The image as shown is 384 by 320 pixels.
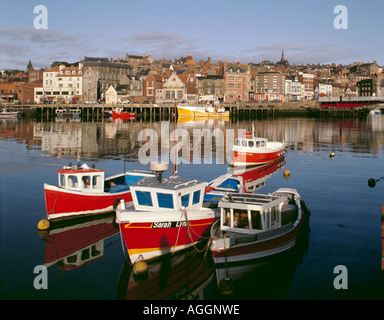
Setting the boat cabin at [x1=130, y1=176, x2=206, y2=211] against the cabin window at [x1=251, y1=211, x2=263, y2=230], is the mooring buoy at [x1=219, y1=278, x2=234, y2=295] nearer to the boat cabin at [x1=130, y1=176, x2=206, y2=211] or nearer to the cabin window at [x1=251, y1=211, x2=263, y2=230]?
the cabin window at [x1=251, y1=211, x2=263, y2=230]

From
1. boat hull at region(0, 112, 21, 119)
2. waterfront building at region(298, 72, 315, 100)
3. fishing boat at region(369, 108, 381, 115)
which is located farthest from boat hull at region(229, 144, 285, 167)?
Answer: waterfront building at region(298, 72, 315, 100)

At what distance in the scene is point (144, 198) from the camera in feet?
50.1

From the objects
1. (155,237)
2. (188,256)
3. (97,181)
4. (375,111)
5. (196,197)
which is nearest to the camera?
(155,237)

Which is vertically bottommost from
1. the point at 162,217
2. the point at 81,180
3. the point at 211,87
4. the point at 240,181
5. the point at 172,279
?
the point at 172,279

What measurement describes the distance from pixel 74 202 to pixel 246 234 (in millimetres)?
8984

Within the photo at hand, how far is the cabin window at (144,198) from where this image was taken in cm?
1524

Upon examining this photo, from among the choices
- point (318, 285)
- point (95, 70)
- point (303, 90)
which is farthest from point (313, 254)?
point (303, 90)

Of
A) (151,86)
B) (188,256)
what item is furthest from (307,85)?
(188,256)

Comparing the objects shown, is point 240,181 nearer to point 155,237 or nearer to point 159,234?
point 159,234

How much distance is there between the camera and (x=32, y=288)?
40.8 feet

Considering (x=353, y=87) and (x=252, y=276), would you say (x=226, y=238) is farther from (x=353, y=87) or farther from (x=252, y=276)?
(x=353, y=87)

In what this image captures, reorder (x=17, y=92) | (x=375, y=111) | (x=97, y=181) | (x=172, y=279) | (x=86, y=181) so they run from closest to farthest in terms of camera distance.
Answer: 1. (x=172, y=279)
2. (x=86, y=181)
3. (x=97, y=181)
4. (x=375, y=111)
5. (x=17, y=92)
